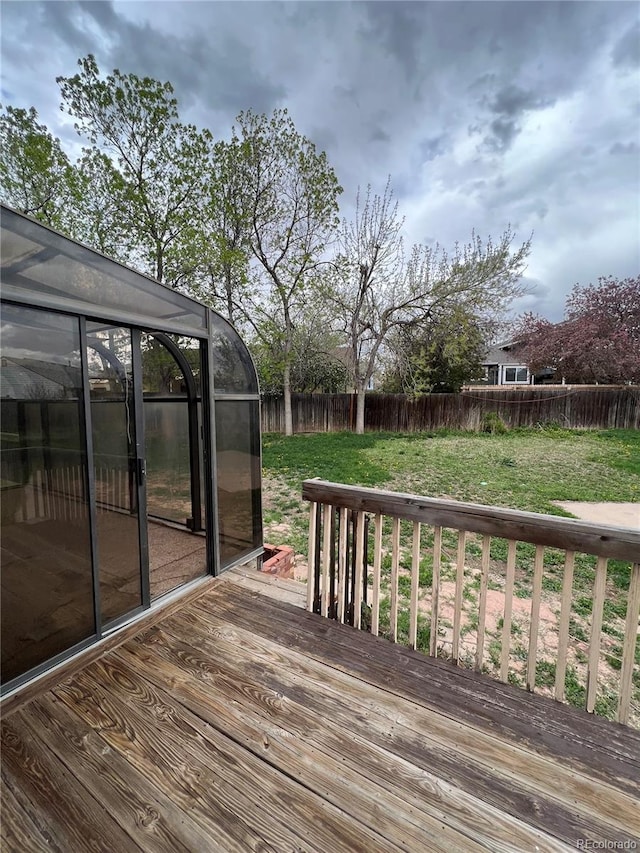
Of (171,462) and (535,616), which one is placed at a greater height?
(171,462)

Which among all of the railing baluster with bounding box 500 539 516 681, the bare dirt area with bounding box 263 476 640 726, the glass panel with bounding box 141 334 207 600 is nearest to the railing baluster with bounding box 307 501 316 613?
the bare dirt area with bounding box 263 476 640 726

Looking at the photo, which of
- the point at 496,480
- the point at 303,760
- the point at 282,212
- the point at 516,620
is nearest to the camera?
the point at 303,760

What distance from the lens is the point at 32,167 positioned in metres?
7.42

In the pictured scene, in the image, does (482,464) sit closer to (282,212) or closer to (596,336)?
(282,212)

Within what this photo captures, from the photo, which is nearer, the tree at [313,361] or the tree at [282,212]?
the tree at [282,212]

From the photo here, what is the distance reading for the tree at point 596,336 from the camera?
1377 centimetres

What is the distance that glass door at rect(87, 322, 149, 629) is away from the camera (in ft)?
6.86

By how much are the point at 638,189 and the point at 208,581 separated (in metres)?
8.34

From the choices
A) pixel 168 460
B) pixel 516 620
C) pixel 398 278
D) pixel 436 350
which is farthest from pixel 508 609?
pixel 436 350

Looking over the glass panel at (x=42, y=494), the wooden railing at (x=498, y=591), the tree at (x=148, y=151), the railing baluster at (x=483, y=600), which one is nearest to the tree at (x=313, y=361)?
the tree at (x=148, y=151)

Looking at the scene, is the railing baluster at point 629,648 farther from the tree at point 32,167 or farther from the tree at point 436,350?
the tree at point 32,167

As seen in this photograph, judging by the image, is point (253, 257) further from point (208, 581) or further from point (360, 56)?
point (208, 581)

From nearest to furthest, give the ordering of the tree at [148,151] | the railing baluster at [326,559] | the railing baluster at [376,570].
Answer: the railing baluster at [376,570]
the railing baluster at [326,559]
the tree at [148,151]

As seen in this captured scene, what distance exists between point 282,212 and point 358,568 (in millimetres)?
10681
